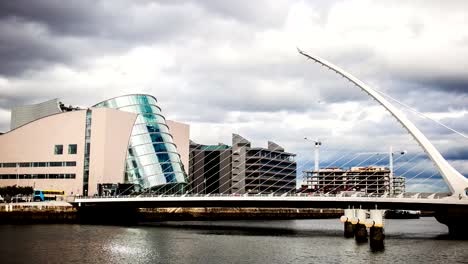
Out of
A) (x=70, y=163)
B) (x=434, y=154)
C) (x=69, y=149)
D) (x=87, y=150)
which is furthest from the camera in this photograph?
(x=69, y=149)

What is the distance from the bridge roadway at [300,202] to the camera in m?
47.7

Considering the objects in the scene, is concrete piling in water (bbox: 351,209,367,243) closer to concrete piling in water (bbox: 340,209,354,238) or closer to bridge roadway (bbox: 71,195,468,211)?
concrete piling in water (bbox: 340,209,354,238)

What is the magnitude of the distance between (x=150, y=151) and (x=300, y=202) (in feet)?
128

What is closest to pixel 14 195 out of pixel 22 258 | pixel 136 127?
pixel 136 127

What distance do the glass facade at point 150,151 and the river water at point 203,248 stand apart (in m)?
32.6

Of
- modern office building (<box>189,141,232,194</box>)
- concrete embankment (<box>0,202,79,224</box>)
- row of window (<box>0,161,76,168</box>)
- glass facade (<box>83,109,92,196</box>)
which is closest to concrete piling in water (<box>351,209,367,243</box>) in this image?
concrete embankment (<box>0,202,79,224</box>)

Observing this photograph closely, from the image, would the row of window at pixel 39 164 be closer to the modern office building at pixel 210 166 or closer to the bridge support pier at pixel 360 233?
the bridge support pier at pixel 360 233

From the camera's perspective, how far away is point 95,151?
82625mm

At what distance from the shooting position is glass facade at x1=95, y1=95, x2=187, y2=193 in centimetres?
8500

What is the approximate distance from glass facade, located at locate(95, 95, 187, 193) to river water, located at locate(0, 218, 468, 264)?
107 feet

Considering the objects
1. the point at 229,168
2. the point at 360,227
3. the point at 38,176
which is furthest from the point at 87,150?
the point at 229,168

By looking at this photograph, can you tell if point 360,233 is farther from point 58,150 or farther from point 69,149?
point 58,150

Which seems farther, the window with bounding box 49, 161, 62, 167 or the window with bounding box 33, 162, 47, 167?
the window with bounding box 33, 162, 47, 167

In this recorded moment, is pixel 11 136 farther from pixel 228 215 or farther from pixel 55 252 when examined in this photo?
pixel 55 252
